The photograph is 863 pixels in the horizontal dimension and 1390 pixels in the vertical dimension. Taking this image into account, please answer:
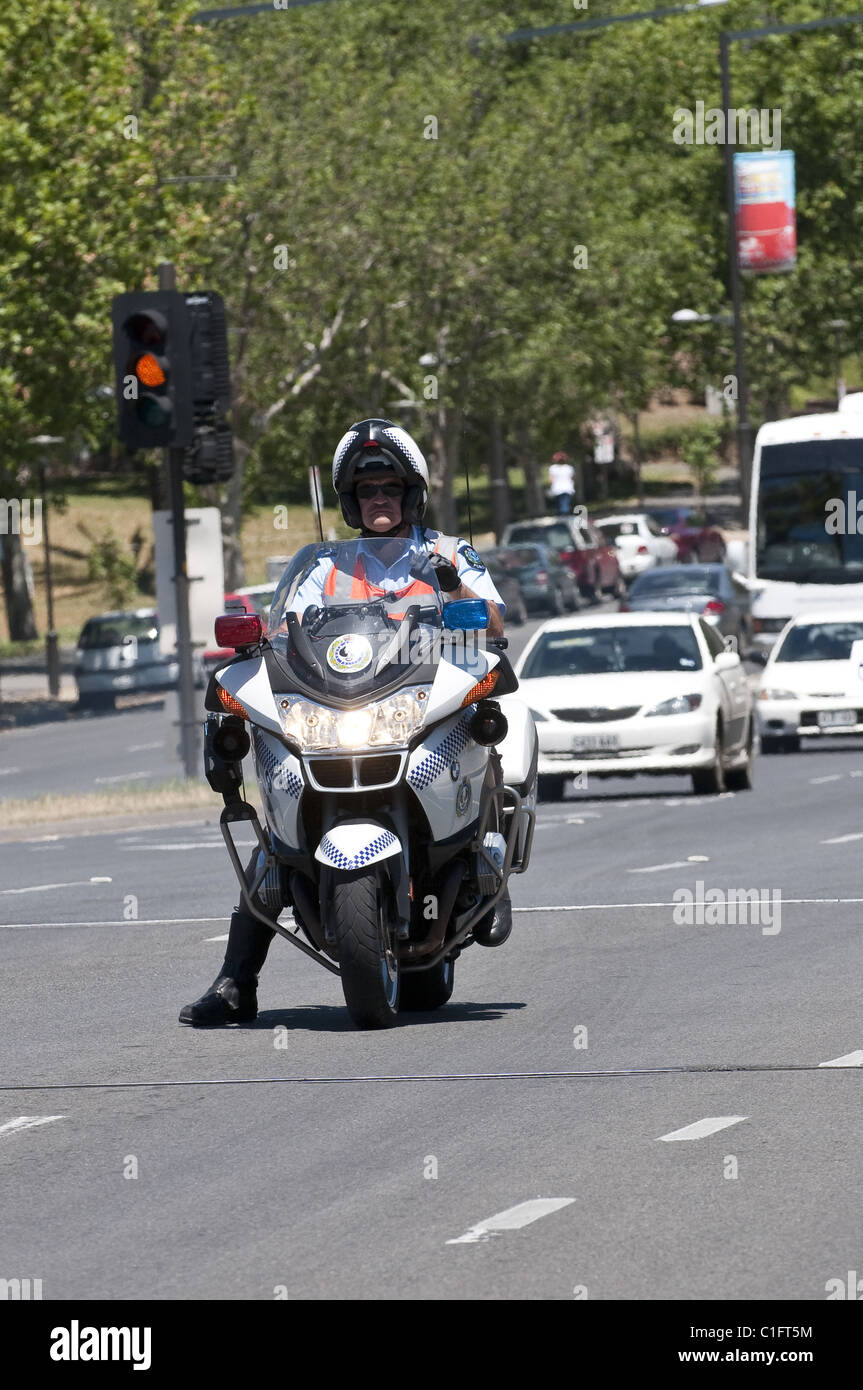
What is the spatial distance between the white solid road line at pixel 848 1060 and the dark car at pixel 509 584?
149 ft

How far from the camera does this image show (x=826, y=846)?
56.9 ft

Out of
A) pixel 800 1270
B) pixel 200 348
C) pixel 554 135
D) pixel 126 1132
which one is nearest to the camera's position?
pixel 800 1270

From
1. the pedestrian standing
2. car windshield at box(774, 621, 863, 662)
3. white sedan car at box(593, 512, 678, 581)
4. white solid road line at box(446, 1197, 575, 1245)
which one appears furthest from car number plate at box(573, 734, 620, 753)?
the pedestrian standing

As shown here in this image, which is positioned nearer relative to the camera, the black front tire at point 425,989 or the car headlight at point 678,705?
the black front tire at point 425,989

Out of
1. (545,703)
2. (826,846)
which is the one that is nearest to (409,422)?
(545,703)

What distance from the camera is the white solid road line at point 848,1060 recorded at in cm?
867

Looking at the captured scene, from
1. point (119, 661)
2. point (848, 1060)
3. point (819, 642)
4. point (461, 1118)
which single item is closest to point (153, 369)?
point (819, 642)

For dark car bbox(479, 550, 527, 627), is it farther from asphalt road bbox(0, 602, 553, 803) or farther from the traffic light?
the traffic light

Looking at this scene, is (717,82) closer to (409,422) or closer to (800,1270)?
(409,422)

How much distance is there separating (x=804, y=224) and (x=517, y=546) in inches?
1088

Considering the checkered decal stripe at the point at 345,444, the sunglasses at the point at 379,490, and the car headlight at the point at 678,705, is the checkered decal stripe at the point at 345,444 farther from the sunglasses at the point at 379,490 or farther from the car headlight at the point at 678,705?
the car headlight at the point at 678,705

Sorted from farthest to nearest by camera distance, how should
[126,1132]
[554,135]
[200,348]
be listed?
[554,135] → [200,348] → [126,1132]

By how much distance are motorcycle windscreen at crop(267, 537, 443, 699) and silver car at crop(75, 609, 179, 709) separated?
36.4 metres

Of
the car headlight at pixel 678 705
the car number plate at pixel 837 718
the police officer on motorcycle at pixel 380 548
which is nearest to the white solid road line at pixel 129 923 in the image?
the police officer on motorcycle at pixel 380 548
